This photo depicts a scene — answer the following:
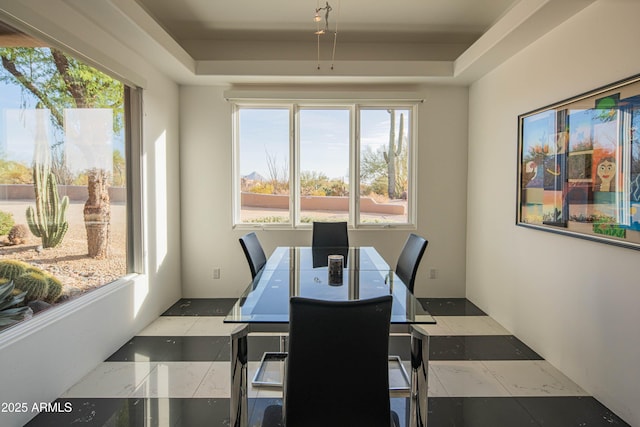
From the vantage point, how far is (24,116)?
2121 mm

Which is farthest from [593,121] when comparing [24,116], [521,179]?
[24,116]

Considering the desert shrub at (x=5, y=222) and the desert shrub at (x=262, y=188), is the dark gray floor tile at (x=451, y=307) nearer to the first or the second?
the desert shrub at (x=262, y=188)

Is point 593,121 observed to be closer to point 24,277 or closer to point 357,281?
point 357,281

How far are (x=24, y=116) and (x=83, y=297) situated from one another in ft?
4.10

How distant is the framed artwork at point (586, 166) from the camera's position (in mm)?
2047

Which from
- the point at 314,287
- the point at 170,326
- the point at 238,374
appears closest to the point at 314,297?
the point at 314,287

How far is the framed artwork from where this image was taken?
80.6 inches

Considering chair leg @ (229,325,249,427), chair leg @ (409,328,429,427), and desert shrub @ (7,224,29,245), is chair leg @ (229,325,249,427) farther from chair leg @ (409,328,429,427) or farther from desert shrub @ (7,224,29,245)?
desert shrub @ (7,224,29,245)

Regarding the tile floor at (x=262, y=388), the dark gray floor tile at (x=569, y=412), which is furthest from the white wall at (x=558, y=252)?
the tile floor at (x=262, y=388)

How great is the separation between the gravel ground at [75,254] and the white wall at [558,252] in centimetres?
343

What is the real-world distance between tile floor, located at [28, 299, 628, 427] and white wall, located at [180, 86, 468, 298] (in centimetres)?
98

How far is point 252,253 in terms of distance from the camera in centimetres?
279

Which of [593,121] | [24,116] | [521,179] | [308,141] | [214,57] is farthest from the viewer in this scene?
[308,141]

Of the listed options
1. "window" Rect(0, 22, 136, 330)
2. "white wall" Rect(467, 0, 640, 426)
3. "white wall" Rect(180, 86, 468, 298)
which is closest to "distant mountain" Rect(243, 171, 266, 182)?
"white wall" Rect(180, 86, 468, 298)
